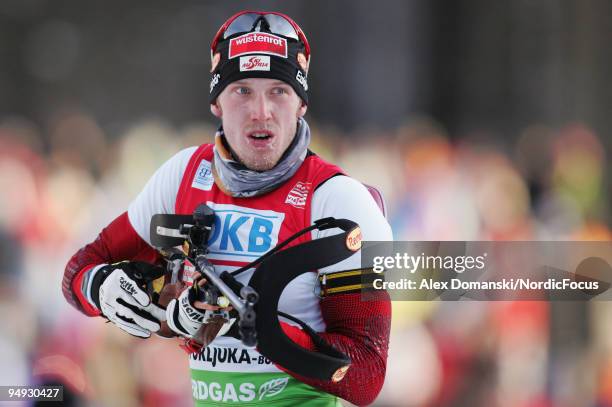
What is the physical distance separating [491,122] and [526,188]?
7.09ft

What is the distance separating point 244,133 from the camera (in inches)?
103

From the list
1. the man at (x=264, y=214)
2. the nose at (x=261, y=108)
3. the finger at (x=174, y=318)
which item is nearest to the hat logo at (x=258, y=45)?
the man at (x=264, y=214)

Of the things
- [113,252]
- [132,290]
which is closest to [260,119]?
[132,290]

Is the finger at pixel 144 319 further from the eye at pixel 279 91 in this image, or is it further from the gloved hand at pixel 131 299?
the eye at pixel 279 91

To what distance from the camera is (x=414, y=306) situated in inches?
223

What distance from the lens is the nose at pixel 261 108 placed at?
257 centimetres

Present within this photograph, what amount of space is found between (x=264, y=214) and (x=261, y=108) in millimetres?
290

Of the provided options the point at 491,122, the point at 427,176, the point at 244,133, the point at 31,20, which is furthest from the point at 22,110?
the point at 244,133

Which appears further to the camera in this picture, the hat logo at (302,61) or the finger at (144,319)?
the hat logo at (302,61)

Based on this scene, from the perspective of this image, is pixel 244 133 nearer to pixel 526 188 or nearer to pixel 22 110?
pixel 526 188

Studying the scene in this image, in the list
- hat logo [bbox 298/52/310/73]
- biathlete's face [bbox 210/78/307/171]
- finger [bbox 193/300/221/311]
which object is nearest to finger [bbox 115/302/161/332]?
finger [bbox 193/300/221/311]

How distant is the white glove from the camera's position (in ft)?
7.25

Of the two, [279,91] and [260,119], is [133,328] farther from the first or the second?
[279,91]

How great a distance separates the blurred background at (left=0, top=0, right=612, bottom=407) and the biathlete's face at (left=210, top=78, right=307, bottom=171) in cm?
114
